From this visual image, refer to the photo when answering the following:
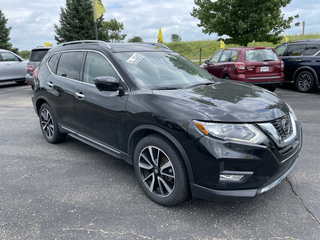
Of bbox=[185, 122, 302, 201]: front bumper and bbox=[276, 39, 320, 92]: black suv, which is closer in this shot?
bbox=[185, 122, 302, 201]: front bumper

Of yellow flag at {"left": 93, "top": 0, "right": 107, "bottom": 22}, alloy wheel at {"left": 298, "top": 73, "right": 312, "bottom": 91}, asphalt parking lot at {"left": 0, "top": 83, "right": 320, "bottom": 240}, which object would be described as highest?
yellow flag at {"left": 93, "top": 0, "right": 107, "bottom": 22}

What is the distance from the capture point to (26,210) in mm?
2926

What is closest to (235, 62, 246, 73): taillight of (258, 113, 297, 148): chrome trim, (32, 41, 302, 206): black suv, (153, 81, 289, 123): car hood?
(32, 41, 302, 206): black suv

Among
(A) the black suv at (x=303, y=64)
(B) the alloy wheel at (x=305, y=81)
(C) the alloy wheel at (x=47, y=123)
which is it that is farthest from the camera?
(B) the alloy wheel at (x=305, y=81)

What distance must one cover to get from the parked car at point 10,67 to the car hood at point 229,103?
12331 mm

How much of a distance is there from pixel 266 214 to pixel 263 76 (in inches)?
282

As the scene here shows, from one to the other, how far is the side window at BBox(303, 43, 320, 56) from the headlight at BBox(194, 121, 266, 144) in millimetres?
8733

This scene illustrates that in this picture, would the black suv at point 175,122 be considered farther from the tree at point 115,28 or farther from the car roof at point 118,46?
the tree at point 115,28

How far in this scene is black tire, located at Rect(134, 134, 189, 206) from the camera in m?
2.69

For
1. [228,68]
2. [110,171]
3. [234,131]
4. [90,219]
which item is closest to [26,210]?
[90,219]

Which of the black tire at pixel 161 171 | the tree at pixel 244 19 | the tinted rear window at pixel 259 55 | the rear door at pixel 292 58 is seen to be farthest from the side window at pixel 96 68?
the tree at pixel 244 19

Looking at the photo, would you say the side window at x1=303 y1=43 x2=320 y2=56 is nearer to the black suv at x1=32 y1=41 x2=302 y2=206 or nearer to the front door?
the black suv at x1=32 y1=41 x2=302 y2=206

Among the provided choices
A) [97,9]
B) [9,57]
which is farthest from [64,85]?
[9,57]

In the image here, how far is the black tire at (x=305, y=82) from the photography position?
31.7 ft
